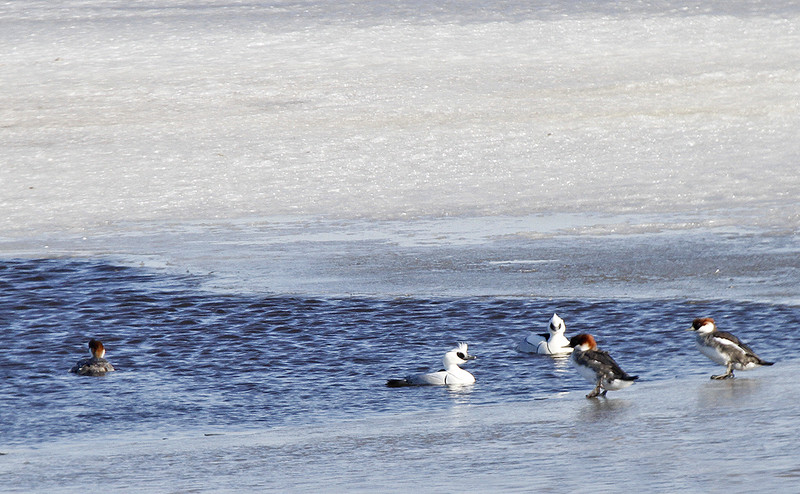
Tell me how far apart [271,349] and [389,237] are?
116 inches

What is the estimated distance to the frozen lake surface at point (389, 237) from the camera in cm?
556

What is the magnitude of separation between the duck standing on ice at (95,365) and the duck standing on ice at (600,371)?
114 inches

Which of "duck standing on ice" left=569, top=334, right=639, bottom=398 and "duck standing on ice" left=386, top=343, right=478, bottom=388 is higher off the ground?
"duck standing on ice" left=386, top=343, right=478, bottom=388

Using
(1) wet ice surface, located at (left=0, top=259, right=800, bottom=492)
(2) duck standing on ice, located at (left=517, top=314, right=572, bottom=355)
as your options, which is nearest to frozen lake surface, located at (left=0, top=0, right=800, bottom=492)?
(1) wet ice surface, located at (left=0, top=259, right=800, bottom=492)

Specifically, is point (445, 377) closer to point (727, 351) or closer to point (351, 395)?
point (351, 395)

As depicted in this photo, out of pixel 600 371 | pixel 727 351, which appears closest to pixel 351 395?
pixel 600 371

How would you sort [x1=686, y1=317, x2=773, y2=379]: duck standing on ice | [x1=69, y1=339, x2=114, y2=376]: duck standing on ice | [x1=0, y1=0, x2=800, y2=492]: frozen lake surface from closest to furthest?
[x1=0, y1=0, x2=800, y2=492]: frozen lake surface < [x1=686, y1=317, x2=773, y2=379]: duck standing on ice < [x1=69, y1=339, x2=114, y2=376]: duck standing on ice

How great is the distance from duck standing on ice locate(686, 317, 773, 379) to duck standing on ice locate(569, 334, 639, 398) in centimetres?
50

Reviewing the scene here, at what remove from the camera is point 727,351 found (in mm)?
6852

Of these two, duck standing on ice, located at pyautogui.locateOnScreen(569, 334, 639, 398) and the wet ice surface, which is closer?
the wet ice surface

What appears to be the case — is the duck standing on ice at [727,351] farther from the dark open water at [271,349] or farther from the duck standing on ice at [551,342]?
the duck standing on ice at [551,342]

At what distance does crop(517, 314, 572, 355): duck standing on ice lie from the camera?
313 inches

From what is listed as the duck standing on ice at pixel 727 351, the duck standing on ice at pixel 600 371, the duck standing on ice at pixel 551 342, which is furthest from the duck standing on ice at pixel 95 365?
the duck standing on ice at pixel 727 351

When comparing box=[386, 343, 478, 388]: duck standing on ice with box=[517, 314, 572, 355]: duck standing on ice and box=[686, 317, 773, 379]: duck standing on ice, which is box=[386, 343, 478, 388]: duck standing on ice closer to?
box=[517, 314, 572, 355]: duck standing on ice
